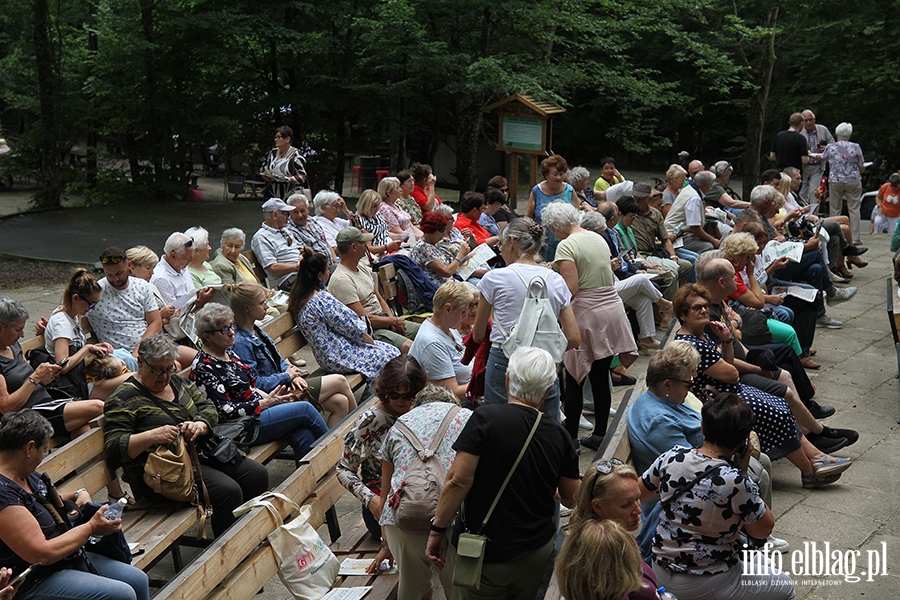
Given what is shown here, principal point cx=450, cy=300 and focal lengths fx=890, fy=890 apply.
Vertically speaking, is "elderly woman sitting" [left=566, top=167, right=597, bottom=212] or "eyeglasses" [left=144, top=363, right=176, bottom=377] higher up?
"elderly woman sitting" [left=566, top=167, right=597, bottom=212]

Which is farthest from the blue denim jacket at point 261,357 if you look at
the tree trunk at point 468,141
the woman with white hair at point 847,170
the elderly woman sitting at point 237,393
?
the woman with white hair at point 847,170

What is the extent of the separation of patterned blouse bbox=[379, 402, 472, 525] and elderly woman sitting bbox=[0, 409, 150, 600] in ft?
3.98

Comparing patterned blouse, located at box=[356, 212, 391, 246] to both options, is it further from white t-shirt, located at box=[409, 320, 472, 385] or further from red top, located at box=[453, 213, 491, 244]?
white t-shirt, located at box=[409, 320, 472, 385]

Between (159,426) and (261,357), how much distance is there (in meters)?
1.31

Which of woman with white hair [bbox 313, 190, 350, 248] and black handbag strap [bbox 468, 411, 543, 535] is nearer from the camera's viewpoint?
black handbag strap [bbox 468, 411, 543, 535]

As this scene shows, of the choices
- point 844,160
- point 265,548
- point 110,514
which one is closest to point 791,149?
point 844,160

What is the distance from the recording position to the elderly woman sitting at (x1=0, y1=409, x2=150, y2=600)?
3.69 m

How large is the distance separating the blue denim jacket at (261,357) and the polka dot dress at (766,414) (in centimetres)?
267

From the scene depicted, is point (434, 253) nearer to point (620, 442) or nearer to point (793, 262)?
point (620, 442)

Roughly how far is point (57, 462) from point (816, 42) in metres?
21.1

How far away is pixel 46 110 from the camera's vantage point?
17672mm

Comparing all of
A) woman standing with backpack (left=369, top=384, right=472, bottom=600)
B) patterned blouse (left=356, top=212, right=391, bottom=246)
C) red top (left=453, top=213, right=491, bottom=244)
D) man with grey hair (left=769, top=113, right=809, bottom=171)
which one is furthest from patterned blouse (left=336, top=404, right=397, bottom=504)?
man with grey hair (left=769, top=113, right=809, bottom=171)

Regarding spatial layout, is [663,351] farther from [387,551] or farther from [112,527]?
[112,527]

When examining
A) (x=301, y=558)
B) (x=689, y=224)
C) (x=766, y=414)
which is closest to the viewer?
(x=301, y=558)
